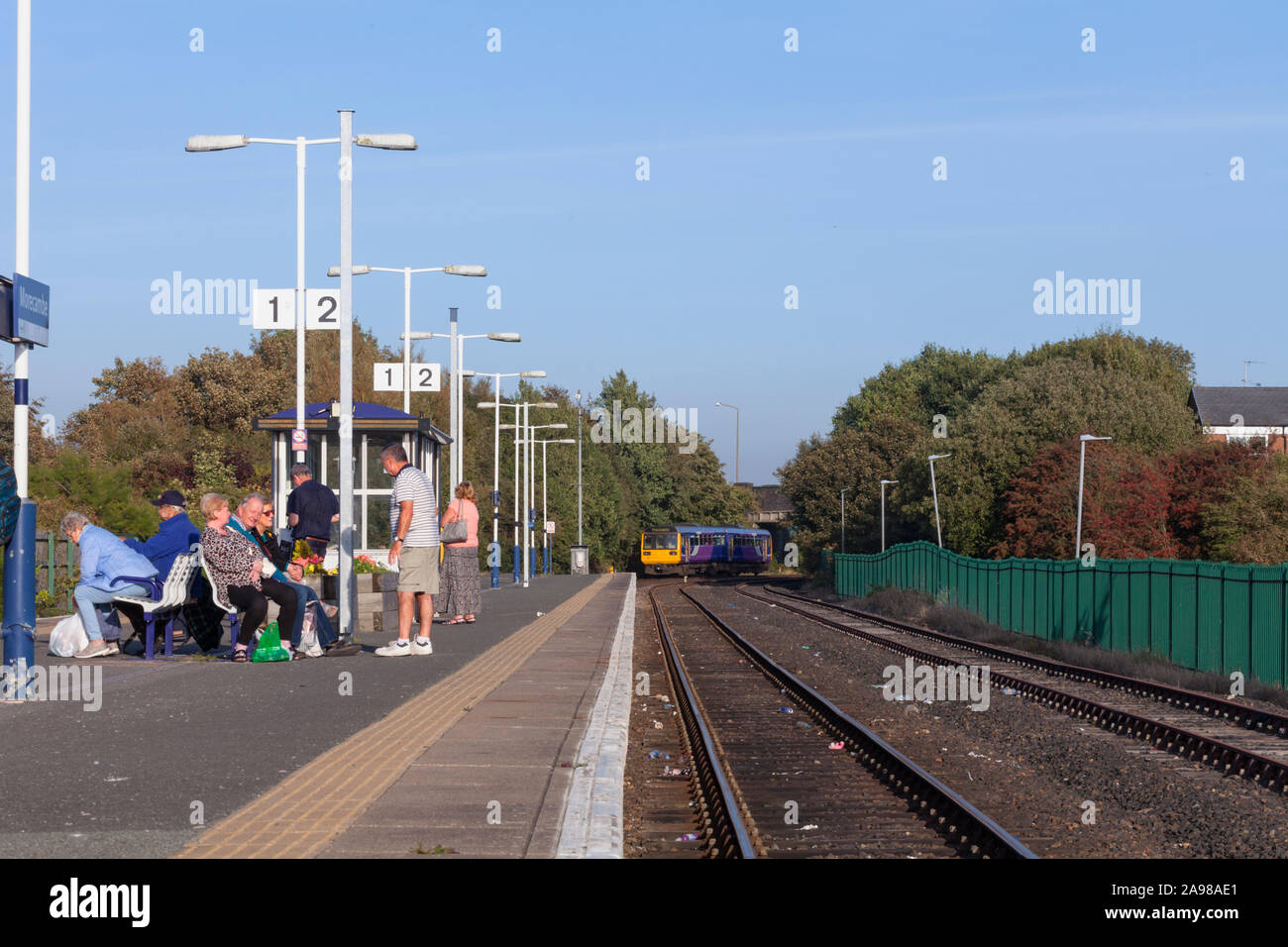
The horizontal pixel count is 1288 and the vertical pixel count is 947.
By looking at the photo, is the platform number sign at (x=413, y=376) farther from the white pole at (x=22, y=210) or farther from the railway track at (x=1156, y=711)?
the white pole at (x=22, y=210)

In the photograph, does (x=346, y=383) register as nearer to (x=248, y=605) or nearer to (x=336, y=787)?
(x=248, y=605)

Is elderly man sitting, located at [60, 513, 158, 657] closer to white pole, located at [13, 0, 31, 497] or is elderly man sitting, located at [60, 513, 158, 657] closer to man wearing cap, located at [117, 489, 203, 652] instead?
man wearing cap, located at [117, 489, 203, 652]

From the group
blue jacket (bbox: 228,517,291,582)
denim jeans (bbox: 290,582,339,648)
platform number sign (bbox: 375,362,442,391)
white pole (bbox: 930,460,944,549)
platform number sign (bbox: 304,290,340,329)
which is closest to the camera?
blue jacket (bbox: 228,517,291,582)

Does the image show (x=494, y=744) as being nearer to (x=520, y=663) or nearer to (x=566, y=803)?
(x=566, y=803)

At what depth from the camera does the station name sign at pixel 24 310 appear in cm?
1027

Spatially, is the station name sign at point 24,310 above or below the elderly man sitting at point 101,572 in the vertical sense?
above

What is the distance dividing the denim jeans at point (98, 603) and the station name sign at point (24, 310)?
3.76m

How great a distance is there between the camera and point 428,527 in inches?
576

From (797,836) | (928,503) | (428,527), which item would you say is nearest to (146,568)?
(428,527)

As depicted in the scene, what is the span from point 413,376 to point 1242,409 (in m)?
91.8

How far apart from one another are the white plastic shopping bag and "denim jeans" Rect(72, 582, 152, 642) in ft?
0.29
